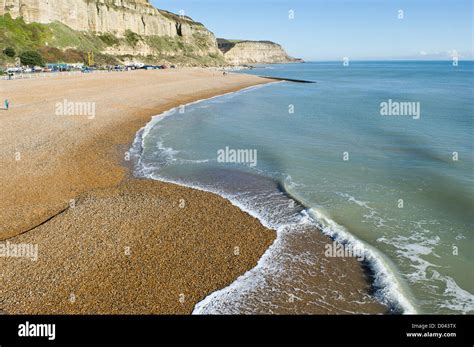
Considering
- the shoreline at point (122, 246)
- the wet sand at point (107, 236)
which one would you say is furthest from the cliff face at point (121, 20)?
the shoreline at point (122, 246)

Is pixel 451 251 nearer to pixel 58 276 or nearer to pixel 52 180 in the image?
pixel 58 276

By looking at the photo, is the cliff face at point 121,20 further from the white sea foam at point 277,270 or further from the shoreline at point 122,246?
the white sea foam at point 277,270

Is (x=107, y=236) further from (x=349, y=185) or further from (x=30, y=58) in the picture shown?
(x=30, y=58)

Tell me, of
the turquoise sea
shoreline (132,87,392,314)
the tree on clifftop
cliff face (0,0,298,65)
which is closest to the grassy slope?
cliff face (0,0,298,65)

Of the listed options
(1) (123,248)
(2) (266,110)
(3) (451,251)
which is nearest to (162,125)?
(2) (266,110)
